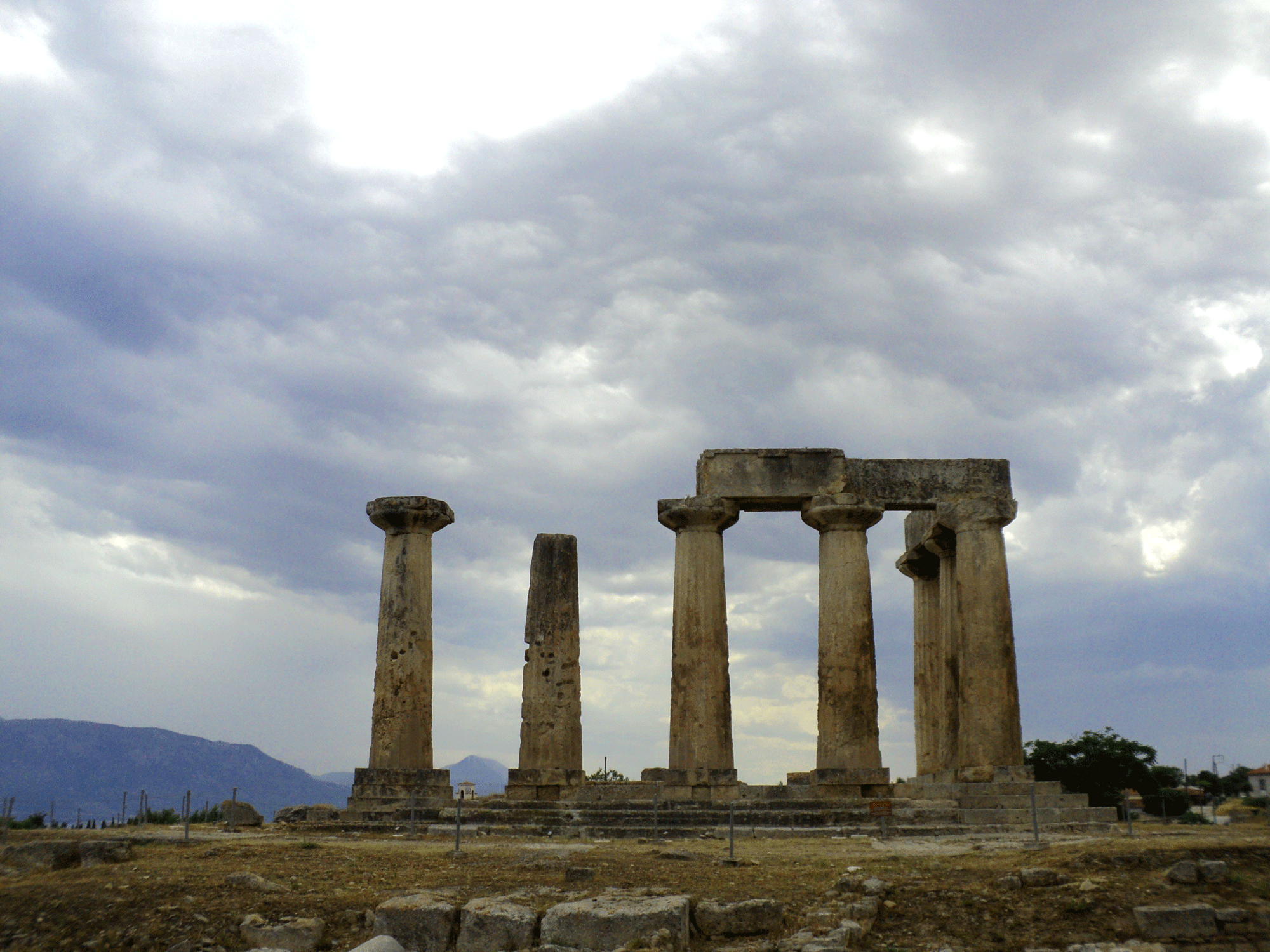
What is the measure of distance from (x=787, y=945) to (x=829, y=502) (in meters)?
16.7

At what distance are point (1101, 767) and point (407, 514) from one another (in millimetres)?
32367

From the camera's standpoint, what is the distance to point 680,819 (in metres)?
24.2

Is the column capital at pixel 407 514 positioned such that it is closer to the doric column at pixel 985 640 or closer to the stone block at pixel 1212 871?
the doric column at pixel 985 640

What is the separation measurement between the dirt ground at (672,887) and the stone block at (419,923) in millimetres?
473

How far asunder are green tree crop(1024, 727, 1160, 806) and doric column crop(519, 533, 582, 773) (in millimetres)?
24444

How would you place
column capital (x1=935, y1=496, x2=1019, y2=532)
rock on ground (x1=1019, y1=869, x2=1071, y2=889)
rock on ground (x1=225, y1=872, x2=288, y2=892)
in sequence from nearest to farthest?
rock on ground (x1=1019, y1=869, x2=1071, y2=889) → rock on ground (x1=225, y1=872, x2=288, y2=892) → column capital (x1=935, y1=496, x2=1019, y2=532)

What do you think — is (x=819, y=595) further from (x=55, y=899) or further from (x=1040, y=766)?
(x=1040, y=766)

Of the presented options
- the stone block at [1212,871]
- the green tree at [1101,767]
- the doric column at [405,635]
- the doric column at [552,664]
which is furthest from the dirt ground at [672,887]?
the green tree at [1101,767]

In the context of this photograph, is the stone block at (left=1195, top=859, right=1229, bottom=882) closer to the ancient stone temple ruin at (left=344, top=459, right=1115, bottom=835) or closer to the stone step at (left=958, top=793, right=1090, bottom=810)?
the stone step at (left=958, top=793, right=1090, bottom=810)

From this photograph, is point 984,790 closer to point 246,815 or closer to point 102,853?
point 102,853

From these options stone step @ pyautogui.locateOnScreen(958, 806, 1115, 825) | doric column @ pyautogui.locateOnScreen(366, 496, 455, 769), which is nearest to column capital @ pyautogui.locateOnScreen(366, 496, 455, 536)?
doric column @ pyautogui.locateOnScreen(366, 496, 455, 769)

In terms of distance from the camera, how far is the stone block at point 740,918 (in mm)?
13484

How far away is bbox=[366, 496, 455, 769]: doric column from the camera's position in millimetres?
28109

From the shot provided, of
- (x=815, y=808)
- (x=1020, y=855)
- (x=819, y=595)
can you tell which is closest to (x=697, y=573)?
(x=819, y=595)
